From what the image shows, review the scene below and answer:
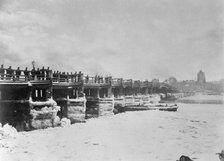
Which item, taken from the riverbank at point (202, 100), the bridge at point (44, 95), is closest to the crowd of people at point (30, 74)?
the bridge at point (44, 95)

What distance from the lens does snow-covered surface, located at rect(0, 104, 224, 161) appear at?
17.5 metres

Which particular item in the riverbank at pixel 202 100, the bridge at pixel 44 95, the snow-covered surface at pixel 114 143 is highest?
the bridge at pixel 44 95

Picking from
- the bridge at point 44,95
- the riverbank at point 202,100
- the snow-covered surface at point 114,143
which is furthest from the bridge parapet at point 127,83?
the riverbank at point 202,100

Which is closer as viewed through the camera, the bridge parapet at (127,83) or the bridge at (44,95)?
the bridge at (44,95)

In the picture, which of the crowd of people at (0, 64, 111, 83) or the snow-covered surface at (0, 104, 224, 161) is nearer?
the snow-covered surface at (0, 104, 224, 161)

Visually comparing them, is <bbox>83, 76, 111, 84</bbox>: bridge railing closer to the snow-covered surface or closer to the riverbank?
the snow-covered surface

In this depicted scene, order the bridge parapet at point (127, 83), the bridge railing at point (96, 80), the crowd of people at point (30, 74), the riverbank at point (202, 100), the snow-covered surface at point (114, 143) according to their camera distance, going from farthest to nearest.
Result: 1. the riverbank at point (202, 100)
2. the bridge parapet at point (127, 83)
3. the bridge railing at point (96, 80)
4. the crowd of people at point (30, 74)
5. the snow-covered surface at point (114, 143)

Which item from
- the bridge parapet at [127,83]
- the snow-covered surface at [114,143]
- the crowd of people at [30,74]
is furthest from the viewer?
the bridge parapet at [127,83]

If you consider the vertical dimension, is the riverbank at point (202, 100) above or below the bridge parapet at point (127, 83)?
below

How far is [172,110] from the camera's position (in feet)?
141

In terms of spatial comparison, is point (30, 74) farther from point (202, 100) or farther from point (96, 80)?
point (202, 100)

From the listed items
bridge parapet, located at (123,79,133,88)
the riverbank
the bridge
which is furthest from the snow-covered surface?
the riverbank

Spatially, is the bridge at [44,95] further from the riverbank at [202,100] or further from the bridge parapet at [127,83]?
the riverbank at [202,100]

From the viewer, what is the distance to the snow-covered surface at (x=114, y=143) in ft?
57.3
